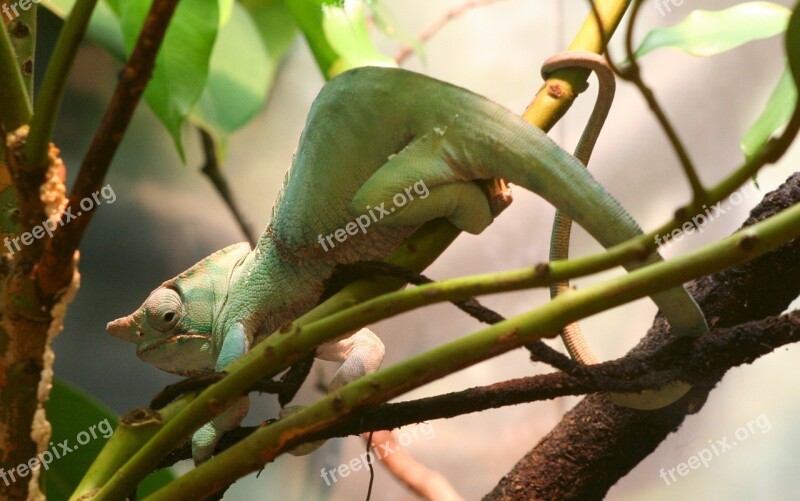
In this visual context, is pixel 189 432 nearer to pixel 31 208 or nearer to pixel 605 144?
pixel 31 208

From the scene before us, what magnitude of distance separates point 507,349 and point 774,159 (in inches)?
9.3

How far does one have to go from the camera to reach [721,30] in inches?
36.9

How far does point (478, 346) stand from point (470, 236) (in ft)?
5.83

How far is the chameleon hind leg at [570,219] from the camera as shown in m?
0.88

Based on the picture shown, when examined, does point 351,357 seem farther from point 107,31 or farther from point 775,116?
point 107,31

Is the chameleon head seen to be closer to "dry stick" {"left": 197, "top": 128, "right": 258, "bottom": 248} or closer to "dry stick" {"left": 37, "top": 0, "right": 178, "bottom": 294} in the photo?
"dry stick" {"left": 37, "top": 0, "right": 178, "bottom": 294}

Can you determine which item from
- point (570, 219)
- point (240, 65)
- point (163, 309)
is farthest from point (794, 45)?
point (240, 65)

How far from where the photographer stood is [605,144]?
217cm

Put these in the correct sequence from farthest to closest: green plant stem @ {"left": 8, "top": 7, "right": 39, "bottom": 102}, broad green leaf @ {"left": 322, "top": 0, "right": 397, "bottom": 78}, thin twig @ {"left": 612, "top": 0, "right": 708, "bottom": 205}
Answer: broad green leaf @ {"left": 322, "top": 0, "right": 397, "bottom": 78}
green plant stem @ {"left": 8, "top": 7, "right": 39, "bottom": 102}
thin twig @ {"left": 612, "top": 0, "right": 708, "bottom": 205}

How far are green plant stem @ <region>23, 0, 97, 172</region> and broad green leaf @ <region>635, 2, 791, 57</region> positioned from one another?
25.7 inches

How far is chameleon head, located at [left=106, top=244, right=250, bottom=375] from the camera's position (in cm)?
118

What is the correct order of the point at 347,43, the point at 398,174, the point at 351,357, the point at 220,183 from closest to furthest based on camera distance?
the point at 398,174 → the point at 351,357 → the point at 347,43 → the point at 220,183

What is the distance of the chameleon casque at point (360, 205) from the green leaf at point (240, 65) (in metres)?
0.56

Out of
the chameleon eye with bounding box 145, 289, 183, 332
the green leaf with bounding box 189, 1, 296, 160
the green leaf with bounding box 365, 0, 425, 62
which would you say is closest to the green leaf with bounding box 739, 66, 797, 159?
the green leaf with bounding box 365, 0, 425, 62
